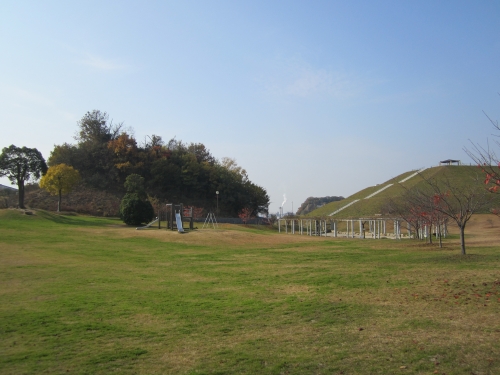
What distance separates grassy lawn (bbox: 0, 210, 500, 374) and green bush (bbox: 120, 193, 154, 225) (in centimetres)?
2185

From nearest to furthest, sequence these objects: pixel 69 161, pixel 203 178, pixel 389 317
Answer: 1. pixel 389 317
2. pixel 69 161
3. pixel 203 178

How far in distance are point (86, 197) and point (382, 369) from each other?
63632mm

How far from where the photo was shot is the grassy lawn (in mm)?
6008

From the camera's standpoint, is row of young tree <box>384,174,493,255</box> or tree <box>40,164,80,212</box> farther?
tree <box>40,164,80,212</box>

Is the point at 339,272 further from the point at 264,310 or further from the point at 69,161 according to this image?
the point at 69,161

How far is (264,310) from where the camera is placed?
9211 millimetres

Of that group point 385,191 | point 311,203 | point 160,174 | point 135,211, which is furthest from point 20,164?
point 311,203

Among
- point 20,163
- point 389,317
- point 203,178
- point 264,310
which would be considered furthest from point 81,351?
point 203,178

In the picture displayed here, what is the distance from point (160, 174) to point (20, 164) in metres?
29.8

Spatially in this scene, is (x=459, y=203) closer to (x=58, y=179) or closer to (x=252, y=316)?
(x=252, y=316)

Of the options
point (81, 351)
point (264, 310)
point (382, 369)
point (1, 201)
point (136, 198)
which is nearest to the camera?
point (382, 369)

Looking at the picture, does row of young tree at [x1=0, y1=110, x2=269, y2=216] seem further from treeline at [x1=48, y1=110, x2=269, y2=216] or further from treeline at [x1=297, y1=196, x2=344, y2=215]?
treeline at [x1=297, y1=196, x2=344, y2=215]

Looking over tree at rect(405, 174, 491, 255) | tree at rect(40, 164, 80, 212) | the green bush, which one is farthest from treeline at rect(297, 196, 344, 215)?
tree at rect(405, 174, 491, 255)

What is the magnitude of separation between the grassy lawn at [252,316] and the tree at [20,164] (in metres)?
27.5
